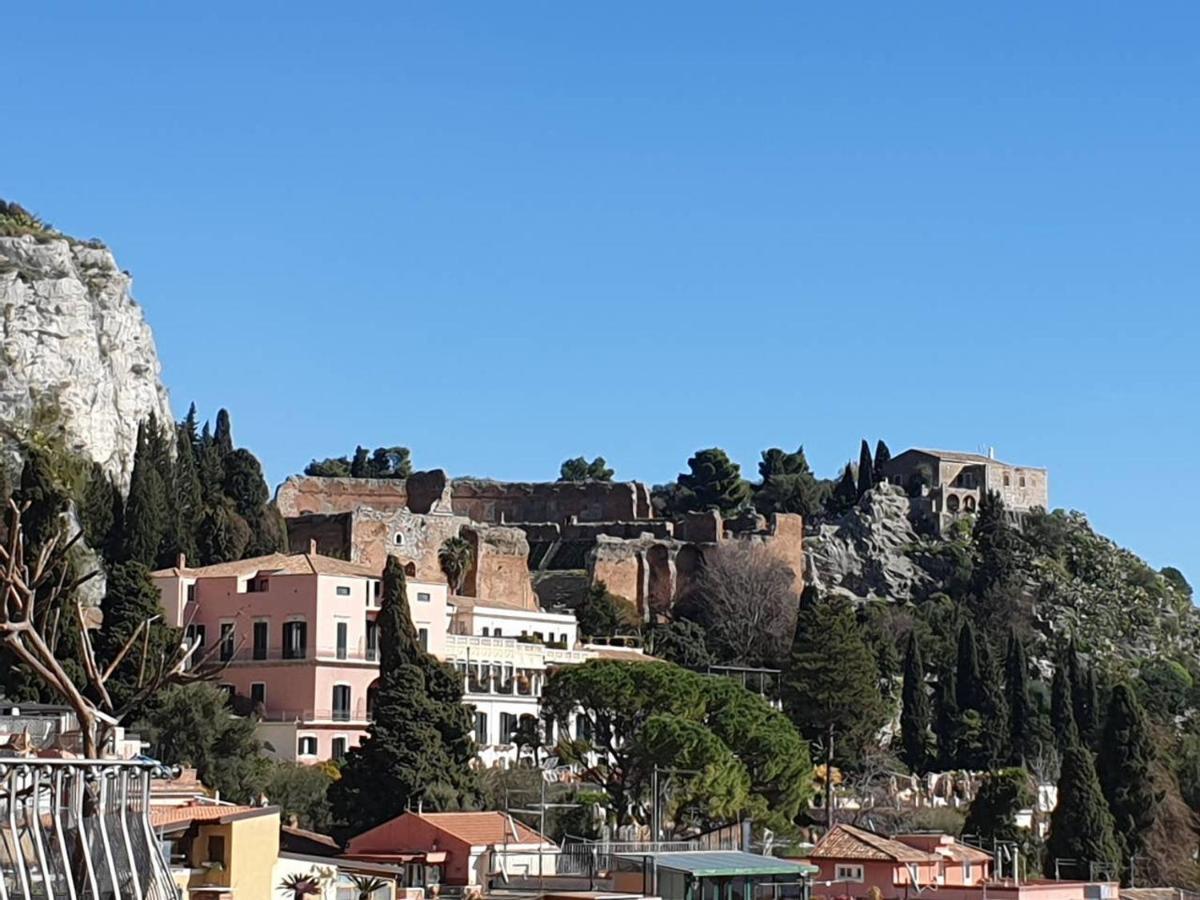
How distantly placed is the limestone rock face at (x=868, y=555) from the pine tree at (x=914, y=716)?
23.6 meters

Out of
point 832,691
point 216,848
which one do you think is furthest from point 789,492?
point 216,848

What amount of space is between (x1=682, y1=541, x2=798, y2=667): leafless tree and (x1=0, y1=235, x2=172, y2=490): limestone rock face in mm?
26401

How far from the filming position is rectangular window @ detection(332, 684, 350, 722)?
64875 mm

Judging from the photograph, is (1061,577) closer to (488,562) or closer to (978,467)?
(978,467)

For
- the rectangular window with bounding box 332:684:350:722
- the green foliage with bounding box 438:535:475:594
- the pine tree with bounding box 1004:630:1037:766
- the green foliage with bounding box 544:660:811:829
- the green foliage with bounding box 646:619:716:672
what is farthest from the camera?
the green foliage with bounding box 438:535:475:594

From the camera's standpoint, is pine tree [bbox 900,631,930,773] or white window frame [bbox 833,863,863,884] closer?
white window frame [bbox 833,863,863,884]

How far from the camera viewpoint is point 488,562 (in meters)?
94.4

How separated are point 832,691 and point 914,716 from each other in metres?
10.0

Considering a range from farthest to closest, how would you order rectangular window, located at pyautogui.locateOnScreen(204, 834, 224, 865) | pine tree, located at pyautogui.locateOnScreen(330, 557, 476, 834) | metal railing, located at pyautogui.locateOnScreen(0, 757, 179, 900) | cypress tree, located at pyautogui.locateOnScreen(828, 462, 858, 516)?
1. cypress tree, located at pyautogui.locateOnScreen(828, 462, 858, 516)
2. pine tree, located at pyautogui.locateOnScreen(330, 557, 476, 834)
3. rectangular window, located at pyautogui.locateOnScreen(204, 834, 224, 865)
4. metal railing, located at pyautogui.locateOnScreen(0, 757, 179, 900)

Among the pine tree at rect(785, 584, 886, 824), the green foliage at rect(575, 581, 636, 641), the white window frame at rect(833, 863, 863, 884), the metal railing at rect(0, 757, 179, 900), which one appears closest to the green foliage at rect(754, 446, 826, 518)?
the green foliage at rect(575, 581, 636, 641)

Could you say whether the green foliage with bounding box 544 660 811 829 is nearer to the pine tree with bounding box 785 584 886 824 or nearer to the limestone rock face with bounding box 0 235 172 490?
the pine tree with bounding box 785 584 886 824

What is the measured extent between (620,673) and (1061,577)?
204 ft

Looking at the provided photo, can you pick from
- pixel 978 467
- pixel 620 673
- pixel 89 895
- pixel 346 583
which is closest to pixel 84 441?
pixel 346 583

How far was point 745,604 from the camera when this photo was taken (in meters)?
99.8
